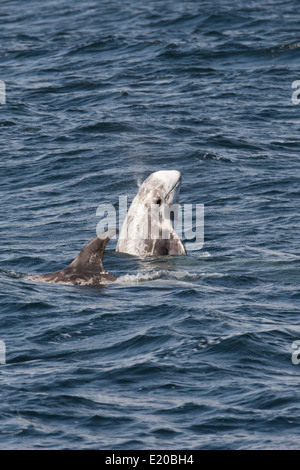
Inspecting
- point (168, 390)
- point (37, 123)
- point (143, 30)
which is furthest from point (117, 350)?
point (143, 30)

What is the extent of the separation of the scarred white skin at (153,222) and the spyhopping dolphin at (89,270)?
2449mm

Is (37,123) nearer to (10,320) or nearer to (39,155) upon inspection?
(39,155)

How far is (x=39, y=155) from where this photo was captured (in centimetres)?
2906

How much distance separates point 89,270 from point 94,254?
413 millimetres

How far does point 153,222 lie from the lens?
20016mm

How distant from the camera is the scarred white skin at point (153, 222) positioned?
777 inches

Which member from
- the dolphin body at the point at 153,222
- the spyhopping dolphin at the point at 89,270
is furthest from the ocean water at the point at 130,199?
the dolphin body at the point at 153,222

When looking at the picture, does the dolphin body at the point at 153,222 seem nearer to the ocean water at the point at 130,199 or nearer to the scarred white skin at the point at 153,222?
the scarred white skin at the point at 153,222

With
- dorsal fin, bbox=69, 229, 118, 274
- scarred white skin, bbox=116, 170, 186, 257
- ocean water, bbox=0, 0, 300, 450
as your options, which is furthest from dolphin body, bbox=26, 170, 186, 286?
dorsal fin, bbox=69, 229, 118, 274

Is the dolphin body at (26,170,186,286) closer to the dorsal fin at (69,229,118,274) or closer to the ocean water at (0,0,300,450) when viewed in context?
the ocean water at (0,0,300,450)

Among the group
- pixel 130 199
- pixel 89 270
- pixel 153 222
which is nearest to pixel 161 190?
pixel 153 222

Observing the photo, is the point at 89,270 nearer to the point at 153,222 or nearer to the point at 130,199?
the point at 153,222

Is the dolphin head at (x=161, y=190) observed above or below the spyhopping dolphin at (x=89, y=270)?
above

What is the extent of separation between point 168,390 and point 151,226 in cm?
770
